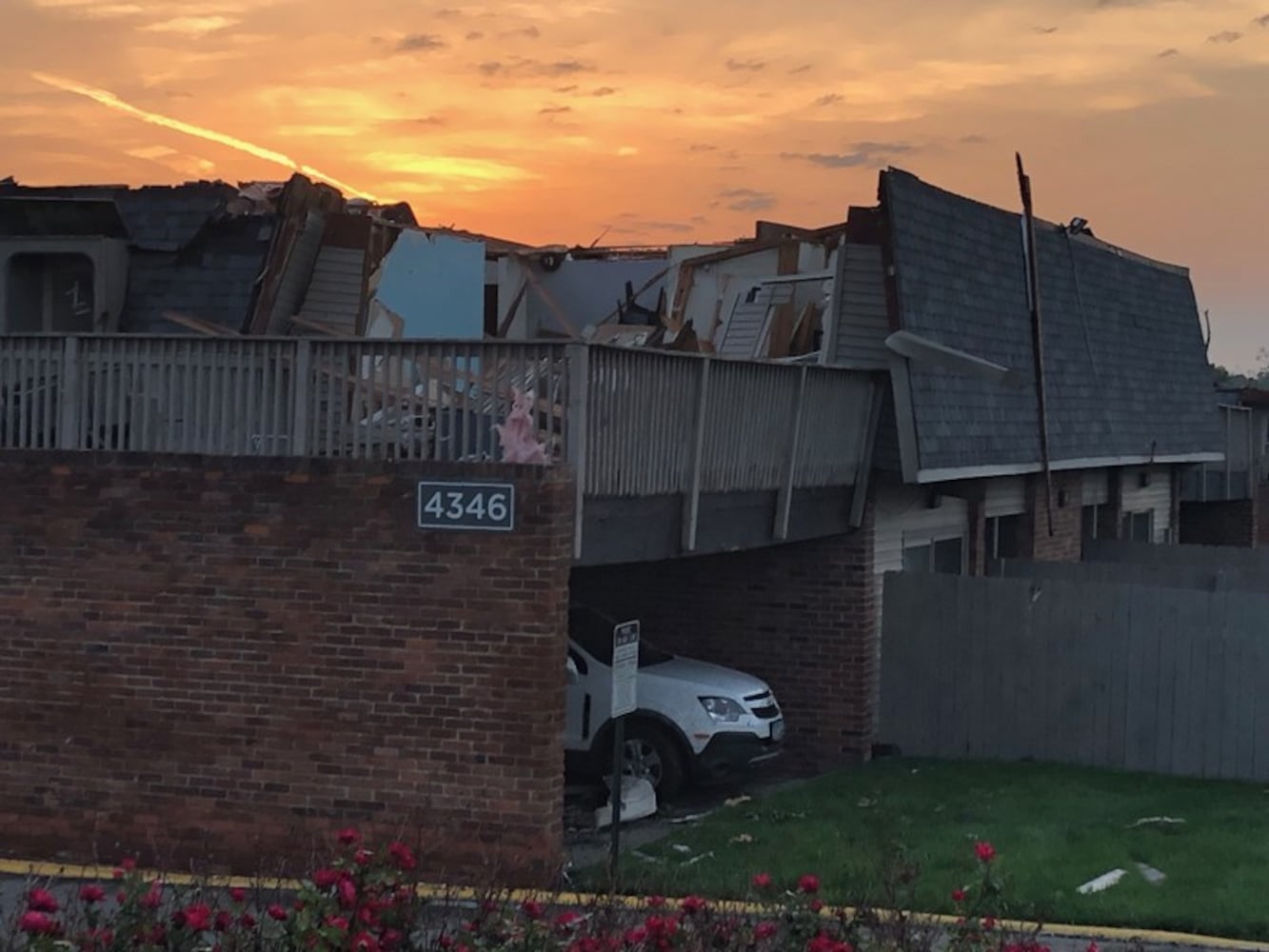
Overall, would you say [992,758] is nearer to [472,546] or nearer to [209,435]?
[472,546]

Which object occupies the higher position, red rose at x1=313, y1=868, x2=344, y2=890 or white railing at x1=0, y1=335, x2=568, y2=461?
white railing at x1=0, y1=335, x2=568, y2=461

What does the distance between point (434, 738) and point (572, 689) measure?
420 cm

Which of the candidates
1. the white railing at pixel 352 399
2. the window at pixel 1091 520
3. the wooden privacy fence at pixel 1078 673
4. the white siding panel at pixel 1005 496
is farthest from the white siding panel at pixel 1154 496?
the white railing at pixel 352 399

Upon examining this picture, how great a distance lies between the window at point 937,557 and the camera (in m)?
19.3

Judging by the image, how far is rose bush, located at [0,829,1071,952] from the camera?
5.53m

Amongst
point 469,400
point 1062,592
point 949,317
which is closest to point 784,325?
point 949,317

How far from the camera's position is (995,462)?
19156 millimetres

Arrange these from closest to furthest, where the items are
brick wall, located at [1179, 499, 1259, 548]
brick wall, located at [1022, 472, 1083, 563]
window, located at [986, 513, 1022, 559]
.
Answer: window, located at [986, 513, 1022, 559]
brick wall, located at [1022, 472, 1083, 563]
brick wall, located at [1179, 499, 1259, 548]

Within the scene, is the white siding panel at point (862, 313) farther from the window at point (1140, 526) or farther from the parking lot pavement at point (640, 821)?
the window at point (1140, 526)

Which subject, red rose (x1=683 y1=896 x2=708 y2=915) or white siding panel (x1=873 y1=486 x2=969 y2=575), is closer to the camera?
red rose (x1=683 y1=896 x2=708 y2=915)

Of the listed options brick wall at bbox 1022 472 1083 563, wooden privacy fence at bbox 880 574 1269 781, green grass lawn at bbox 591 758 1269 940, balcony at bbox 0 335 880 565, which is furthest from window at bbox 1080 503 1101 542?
balcony at bbox 0 335 880 565

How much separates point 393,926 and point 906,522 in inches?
536

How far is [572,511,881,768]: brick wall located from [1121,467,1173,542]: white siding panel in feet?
34.6

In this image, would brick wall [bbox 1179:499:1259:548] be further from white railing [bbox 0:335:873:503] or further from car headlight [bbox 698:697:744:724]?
white railing [bbox 0:335:873:503]
